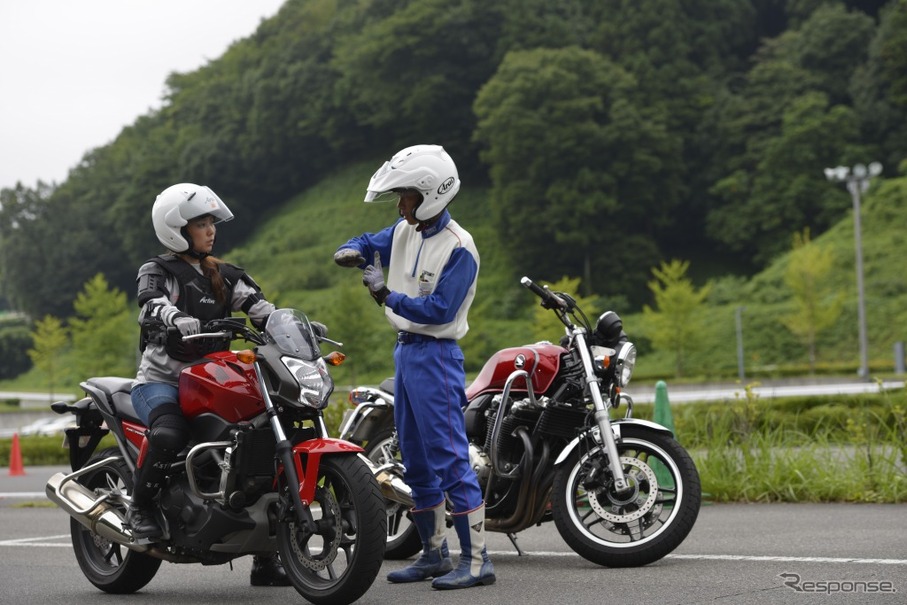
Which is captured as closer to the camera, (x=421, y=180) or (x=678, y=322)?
(x=421, y=180)

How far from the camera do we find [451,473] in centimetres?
615

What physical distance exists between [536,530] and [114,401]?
3.64m

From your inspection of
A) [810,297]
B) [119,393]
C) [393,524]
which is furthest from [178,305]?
[810,297]

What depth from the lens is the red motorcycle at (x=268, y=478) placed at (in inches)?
215

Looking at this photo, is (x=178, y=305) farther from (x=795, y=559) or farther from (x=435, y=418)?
(x=795, y=559)

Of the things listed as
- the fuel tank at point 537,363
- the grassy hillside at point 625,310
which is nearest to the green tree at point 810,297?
the grassy hillside at point 625,310

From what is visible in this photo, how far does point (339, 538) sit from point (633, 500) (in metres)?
1.63

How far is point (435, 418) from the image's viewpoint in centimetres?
609

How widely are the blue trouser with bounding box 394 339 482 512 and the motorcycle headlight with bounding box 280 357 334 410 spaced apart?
573 mm

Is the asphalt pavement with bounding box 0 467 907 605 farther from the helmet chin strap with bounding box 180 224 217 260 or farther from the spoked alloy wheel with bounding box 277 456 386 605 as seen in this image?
the helmet chin strap with bounding box 180 224 217 260

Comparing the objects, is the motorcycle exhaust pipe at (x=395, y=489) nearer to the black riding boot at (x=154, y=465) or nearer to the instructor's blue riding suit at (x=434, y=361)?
the instructor's blue riding suit at (x=434, y=361)

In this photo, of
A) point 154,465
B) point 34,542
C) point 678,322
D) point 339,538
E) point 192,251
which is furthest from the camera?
point 678,322

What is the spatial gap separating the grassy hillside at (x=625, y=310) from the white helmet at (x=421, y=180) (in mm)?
38114

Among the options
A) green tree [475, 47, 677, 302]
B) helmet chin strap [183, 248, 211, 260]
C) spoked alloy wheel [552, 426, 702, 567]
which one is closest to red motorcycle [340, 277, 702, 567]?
spoked alloy wheel [552, 426, 702, 567]
